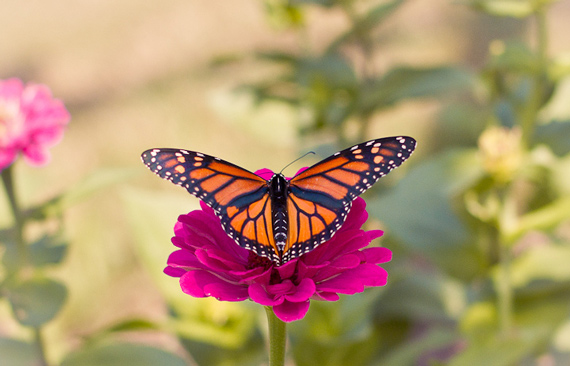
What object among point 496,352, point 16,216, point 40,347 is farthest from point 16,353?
point 496,352

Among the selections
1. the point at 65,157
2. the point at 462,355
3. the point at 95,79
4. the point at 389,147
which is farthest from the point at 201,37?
→ the point at 389,147

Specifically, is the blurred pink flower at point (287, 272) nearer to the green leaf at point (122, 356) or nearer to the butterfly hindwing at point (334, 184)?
the butterfly hindwing at point (334, 184)

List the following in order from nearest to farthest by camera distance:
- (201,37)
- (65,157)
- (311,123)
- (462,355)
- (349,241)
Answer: (349,241), (462,355), (311,123), (65,157), (201,37)

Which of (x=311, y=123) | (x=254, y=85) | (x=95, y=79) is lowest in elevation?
(x=311, y=123)

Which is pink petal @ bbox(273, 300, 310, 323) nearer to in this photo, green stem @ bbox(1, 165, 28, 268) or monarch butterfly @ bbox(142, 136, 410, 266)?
monarch butterfly @ bbox(142, 136, 410, 266)

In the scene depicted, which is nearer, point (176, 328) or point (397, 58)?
point (176, 328)

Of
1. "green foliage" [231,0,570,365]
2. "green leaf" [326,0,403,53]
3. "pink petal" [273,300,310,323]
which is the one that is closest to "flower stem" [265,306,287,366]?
"pink petal" [273,300,310,323]

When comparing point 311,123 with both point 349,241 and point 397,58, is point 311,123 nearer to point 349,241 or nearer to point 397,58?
point 349,241
